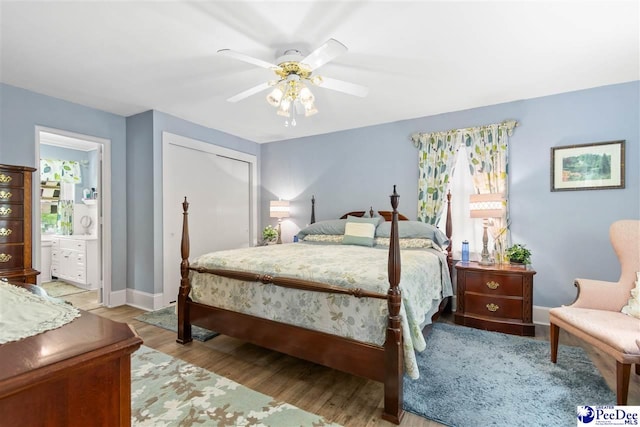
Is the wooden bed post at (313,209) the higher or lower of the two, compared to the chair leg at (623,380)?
higher

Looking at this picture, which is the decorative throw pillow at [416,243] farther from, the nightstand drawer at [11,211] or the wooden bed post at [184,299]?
the nightstand drawer at [11,211]

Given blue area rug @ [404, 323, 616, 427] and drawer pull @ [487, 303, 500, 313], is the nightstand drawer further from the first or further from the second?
drawer pull @ [487, 303, 500, 313]

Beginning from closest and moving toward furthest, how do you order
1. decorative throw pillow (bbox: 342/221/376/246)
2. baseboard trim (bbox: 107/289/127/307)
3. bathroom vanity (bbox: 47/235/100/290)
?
1. decorative throw pillow (bbox: 342/221/376/246)
2. baseboard trim (bbox: 107/289/127/307)
3. bathroom vanity (bbox: 47/235/100/290)

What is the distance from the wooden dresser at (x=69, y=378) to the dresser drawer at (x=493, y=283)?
3.26m

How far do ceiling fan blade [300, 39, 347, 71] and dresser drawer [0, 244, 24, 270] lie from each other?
3.22 m

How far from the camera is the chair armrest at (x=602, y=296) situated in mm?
2285

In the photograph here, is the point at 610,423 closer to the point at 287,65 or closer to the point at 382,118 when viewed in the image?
the point at 287,65

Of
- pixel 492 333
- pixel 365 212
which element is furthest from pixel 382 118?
pixel 492 333

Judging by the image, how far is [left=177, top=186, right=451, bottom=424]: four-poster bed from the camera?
1811 mm

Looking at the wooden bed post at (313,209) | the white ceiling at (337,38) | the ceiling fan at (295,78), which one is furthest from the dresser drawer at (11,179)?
the wooden bed post at (313,209)

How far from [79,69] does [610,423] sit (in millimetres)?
4787

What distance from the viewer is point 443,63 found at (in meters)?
2.65

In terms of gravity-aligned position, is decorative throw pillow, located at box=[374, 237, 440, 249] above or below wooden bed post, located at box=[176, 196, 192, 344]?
above

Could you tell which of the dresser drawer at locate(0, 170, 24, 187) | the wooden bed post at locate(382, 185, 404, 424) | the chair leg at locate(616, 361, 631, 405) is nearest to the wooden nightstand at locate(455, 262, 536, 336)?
the chair leg at locate(616, 361, 631, 405)
